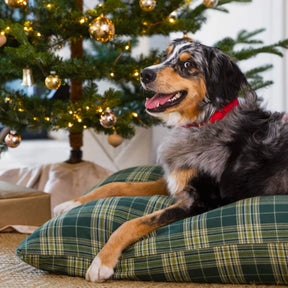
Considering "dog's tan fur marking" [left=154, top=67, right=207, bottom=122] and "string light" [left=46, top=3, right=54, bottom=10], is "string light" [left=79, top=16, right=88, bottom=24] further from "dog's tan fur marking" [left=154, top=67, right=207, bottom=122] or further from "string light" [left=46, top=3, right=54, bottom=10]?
"dog's tan fur marking" [left=154, top=67, right=207, bottom=122]

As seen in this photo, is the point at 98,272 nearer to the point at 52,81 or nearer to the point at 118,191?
the point at 118,191

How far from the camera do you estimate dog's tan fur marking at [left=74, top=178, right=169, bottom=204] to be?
214 cm

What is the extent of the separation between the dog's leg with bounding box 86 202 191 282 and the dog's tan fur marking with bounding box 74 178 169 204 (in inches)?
16.5

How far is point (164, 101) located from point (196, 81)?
0.16 meters

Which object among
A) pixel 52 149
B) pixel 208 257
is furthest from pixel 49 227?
pixel 52 149

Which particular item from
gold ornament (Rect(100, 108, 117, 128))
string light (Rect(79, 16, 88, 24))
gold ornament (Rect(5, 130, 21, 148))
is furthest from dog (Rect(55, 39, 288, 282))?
gold ornament (Rect(5, 130, 21, 148))

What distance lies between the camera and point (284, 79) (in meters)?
4.79

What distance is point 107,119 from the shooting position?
271cm

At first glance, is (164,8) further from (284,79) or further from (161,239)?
(284,79)

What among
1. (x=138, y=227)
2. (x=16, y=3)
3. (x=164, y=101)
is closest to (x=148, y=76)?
(x=164, y=101)

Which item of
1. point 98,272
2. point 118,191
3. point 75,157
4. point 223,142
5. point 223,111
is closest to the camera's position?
point 98,272

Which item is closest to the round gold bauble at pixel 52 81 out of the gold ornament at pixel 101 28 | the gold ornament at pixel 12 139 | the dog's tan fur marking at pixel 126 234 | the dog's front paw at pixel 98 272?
the gold ornament at pixel 101 28

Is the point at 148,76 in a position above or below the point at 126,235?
above

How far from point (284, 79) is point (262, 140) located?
10.4 ft
